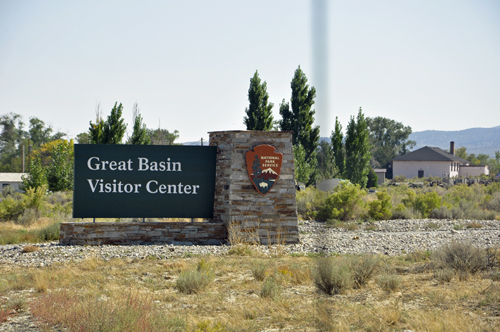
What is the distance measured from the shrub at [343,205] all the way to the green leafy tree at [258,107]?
1894 centimetres

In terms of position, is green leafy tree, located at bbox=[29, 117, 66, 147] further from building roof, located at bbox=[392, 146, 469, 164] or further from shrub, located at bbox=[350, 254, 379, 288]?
shrub, located at bbox=[350, 254, 379, 288]

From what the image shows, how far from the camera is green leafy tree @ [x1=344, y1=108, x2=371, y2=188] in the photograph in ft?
131

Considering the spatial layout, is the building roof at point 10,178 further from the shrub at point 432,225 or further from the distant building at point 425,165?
the distant building at point 425,165

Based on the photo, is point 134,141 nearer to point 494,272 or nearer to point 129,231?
point 129,231

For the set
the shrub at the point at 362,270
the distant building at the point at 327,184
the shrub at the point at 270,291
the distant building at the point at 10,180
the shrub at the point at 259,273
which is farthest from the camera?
the distant building at the point at 10,180

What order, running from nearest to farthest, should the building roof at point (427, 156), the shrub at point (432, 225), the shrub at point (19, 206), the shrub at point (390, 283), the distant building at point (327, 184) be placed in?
the shrub at point (390, 283)
the shrub at point (432, 225)
the shrub at point (19, 206)
the distant building at point (327, 184)
the building roof at point (427, 156)

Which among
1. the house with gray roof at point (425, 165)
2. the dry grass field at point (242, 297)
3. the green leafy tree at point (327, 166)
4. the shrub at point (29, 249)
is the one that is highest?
the house with gray roof at point (425, 165)

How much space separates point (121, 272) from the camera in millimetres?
9156

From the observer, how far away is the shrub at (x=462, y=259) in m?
8.57

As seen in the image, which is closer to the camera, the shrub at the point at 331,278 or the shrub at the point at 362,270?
the shrub at the point at 331,278

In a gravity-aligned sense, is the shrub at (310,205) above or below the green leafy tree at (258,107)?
below

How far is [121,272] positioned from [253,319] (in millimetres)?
3921

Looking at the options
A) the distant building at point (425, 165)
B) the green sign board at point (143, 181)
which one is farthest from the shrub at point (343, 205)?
the distant building at point (425, 165)

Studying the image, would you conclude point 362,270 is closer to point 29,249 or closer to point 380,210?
point 29,249
